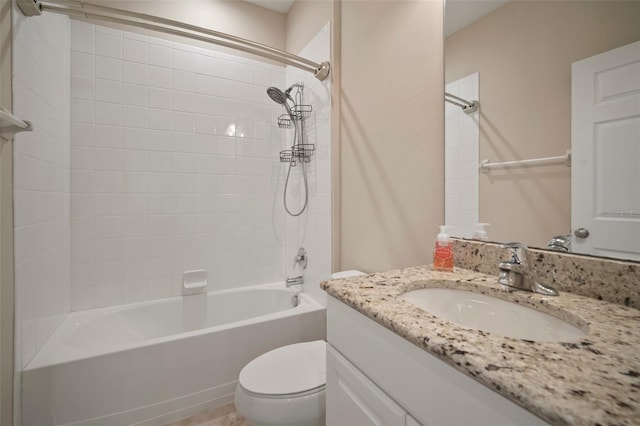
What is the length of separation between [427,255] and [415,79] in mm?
781

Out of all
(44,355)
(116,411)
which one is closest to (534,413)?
(116,411)

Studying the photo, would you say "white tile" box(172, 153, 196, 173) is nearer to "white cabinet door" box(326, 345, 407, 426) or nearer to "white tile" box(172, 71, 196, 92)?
"white tile" box(172, 71, 196, 92)

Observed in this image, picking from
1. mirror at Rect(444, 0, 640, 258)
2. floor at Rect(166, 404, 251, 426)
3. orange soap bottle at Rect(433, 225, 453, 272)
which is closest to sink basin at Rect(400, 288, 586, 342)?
orange soap bottle at Rect(433, 225, 453, 272)

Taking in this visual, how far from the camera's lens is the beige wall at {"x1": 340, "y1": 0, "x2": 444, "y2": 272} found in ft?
3.90

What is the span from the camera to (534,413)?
1.18 ft

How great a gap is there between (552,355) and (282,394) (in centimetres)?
89

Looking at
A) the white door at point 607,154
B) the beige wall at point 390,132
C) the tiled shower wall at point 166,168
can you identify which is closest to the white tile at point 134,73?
the tiled shower wall at point 166,168

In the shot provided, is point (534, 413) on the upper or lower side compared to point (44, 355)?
upper

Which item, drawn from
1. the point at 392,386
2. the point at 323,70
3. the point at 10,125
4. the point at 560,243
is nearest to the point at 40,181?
the point at 10,125

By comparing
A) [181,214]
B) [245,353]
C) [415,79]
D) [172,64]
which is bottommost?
[245,353]

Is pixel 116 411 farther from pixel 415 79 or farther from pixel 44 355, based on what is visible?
pixel 415 79

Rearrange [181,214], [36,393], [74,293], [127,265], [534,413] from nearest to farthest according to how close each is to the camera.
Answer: [534,413] → [36,393] → [74,293] → [127,265] → [181,214]

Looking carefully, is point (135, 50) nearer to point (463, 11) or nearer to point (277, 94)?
point (277, 94)

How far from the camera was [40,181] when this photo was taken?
4.47 ft
